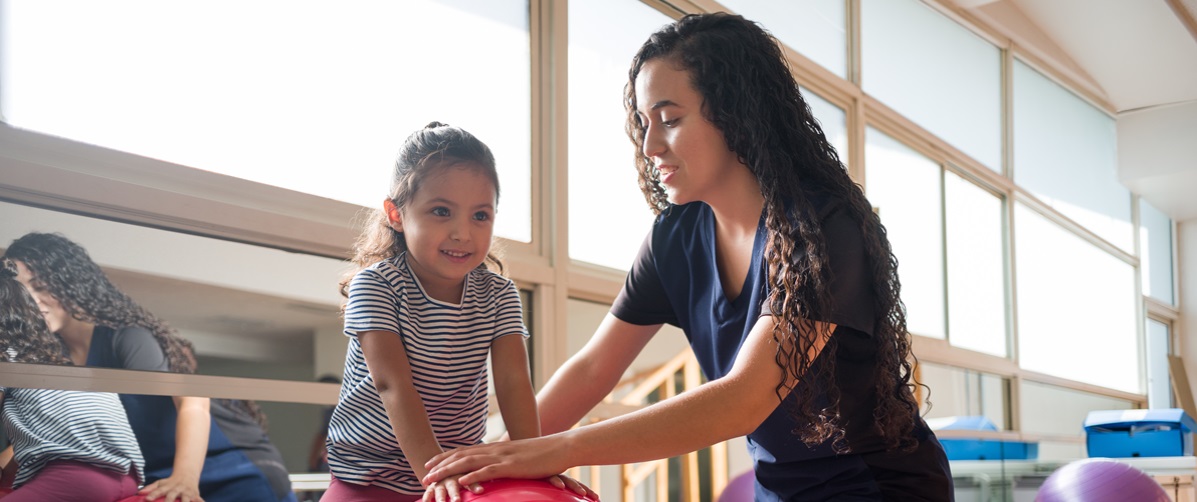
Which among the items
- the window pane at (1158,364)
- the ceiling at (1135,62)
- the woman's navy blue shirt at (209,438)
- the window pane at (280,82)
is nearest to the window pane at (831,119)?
the ceiling at (1135,62)

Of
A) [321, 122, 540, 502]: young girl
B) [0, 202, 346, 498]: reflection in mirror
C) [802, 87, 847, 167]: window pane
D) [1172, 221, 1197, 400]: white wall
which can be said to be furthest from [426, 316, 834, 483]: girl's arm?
[1172, 221, 1197, 400]: white wall

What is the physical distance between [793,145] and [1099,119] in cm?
715

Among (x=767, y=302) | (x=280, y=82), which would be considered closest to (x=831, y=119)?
(x=280, y=82)

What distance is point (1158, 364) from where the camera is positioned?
29.3ft

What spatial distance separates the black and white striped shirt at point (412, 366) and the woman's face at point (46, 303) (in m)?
0.63

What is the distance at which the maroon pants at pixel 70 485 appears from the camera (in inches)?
67.2

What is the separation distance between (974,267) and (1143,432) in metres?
1.26

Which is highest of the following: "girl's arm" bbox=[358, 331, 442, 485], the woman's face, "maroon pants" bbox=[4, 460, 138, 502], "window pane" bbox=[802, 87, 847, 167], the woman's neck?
"window pane" bbox=[802, 87, 847, 167]

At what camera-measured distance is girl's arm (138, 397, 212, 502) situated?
1.89 metres

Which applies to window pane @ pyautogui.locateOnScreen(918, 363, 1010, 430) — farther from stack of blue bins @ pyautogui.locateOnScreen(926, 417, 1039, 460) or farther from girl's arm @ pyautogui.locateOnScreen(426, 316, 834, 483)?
girl's arm @ pyautogui.locateOnScreen(426, 316, 834, 483)

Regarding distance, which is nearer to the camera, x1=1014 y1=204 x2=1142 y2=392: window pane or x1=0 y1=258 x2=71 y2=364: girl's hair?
x1=0 y1=258 x2=71 y2=364: girl's hair

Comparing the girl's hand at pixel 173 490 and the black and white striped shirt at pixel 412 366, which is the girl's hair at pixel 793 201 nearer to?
the black and white striped shirt at pixel 412 366

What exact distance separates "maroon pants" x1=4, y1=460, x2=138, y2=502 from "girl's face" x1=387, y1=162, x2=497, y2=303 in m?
0.72

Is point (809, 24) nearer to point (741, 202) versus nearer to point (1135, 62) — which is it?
point (741, 202)
